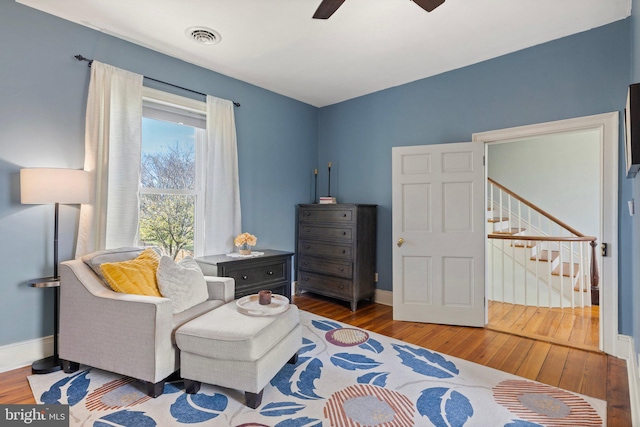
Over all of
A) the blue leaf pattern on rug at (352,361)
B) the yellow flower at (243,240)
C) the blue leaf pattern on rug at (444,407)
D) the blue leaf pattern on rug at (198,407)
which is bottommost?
the blue leaf pattern on rug at (198,407)

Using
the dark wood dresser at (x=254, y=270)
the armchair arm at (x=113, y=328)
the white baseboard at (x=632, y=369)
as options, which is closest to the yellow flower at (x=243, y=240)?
the dark wood dresser at (x=254, y=270)

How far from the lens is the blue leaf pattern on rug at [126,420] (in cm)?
170

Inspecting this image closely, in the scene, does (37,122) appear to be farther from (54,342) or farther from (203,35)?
(54,342)

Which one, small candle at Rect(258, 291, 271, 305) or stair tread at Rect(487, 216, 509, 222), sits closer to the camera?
small candle at Rect(258, 291, 271, 305)

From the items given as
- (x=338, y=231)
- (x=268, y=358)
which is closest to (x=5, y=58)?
(x=268, y=358)

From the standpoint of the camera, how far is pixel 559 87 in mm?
2852

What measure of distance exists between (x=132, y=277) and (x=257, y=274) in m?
1.33

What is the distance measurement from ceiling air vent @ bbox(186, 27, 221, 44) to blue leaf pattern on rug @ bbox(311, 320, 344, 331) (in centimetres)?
288

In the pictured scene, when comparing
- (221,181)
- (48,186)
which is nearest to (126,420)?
(48,186)

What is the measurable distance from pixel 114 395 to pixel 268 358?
0.99 m

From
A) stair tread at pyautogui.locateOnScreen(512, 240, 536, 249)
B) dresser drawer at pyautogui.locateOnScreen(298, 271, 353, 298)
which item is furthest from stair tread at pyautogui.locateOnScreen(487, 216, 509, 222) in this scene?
dresser drawer at pyautogui.locateOnScreen(298, 271, 353, 298)

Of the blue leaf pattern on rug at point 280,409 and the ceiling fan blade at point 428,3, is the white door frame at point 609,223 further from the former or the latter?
the blue leaf pattern on rug at point 280,409

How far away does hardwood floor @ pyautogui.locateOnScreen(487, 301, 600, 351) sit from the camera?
295 cm

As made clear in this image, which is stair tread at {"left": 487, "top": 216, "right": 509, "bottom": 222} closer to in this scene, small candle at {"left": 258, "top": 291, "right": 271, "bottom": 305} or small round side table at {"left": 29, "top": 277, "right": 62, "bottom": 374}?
small candle at {"left": 258, "top": 291, "right": 271, "bottom": 305}
